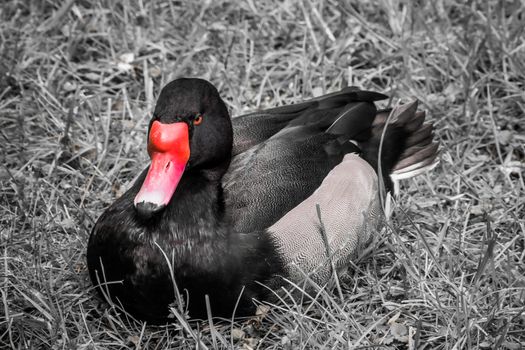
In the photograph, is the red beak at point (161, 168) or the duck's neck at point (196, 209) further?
the duck's neck at point (196, 209)

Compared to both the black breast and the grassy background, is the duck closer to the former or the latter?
the black breast

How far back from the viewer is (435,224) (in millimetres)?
3797

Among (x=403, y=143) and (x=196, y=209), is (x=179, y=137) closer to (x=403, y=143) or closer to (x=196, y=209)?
(x=196, y=209)

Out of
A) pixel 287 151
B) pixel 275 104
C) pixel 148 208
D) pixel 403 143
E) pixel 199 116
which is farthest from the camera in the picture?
pixel 275 104

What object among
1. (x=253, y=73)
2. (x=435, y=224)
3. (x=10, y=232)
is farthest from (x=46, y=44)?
(x=435, y=224)

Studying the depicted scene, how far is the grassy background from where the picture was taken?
312 centimetres

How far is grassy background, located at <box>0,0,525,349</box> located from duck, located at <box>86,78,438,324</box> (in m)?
0.13

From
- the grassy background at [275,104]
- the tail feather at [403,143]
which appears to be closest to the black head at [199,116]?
the grassy background at [275,104]

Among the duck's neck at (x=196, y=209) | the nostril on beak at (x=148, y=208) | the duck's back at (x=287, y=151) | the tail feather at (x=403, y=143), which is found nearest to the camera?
the nostril on beak at (x=148, y=208)

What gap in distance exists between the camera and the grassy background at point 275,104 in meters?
3.12

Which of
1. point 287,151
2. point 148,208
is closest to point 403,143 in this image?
point 287,151

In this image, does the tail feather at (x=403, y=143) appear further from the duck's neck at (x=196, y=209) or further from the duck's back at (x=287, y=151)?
the duck's neck at (x=196, y=209)

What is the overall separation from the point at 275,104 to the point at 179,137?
5.05ft

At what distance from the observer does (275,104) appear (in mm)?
4465
